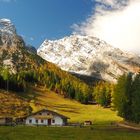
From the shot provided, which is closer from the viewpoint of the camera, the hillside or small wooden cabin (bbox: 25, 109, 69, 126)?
small wooden cabin (bbox: 25, 109, 69, 126)

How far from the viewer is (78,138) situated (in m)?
67.6

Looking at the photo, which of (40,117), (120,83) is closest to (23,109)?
(40,117)

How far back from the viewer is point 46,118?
454ft

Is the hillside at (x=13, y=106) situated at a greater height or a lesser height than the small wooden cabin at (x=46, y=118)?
greater

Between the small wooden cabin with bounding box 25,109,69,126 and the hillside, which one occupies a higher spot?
the hillside

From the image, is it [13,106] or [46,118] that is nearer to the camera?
[46,118]

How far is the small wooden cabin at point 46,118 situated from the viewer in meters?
137

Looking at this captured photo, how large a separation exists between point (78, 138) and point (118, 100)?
6314cm

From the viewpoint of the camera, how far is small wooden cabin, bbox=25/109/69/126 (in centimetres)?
13662

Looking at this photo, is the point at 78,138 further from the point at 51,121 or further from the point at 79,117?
the point at 79,117

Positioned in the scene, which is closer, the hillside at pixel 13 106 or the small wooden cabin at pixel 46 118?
the small wooden cabin at pixel 46 118

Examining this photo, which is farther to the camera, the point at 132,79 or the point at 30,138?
the point at 132,79

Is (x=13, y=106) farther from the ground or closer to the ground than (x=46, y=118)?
farther from the ground

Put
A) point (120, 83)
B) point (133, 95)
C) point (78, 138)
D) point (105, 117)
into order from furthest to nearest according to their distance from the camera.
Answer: point (105, 117) < point (120, 83) < point (133, 95) < point (78, 138)
